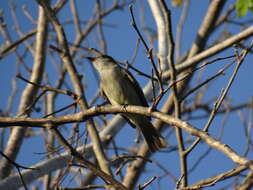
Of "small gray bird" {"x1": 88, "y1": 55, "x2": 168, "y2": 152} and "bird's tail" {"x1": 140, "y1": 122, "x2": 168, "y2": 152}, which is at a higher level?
"small gray bird" {"x1": 88, "y1": 55, "x2": 168, "y2": 152}

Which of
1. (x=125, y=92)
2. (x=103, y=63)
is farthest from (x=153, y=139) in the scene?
(x=103, y=63)

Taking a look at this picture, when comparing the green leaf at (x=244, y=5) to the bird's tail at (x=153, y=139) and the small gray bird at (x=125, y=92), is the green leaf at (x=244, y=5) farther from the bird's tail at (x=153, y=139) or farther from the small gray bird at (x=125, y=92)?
the small gray bird at (x=125, y=92)

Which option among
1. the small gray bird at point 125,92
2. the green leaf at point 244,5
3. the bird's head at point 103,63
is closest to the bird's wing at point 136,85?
the small gray bird at point 125,92

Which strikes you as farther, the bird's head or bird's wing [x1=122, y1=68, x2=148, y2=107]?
the bird's head

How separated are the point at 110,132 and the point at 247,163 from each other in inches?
163

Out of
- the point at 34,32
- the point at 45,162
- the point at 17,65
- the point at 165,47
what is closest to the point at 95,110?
the point at 45,162

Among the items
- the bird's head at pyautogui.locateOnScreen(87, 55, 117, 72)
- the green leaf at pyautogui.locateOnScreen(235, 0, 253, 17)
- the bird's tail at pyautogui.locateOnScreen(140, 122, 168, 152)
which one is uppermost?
the bird's head at pyautogui.locateOnScreen(87, 55, 117, 72)

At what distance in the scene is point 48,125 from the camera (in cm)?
345

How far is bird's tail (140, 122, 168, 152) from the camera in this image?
5402 mm

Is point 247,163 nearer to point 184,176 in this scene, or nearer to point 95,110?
point 184,176

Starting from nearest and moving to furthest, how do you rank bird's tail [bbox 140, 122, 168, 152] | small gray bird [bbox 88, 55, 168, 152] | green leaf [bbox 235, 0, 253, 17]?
green leaf [bbox 235, 0, 253, 17] → bird's tail [bbox 140, 122, 168, 152] → small gray bird [bbox 88, 55, 168, 152]

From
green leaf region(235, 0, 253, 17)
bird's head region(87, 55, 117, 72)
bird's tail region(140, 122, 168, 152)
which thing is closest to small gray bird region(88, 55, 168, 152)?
bird's tail region(140, 122, 168, 152)

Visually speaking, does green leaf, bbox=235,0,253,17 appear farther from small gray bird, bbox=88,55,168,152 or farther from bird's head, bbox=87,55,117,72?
bird's head, bbox=87,55,117,72

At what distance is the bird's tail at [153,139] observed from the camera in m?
5.40
